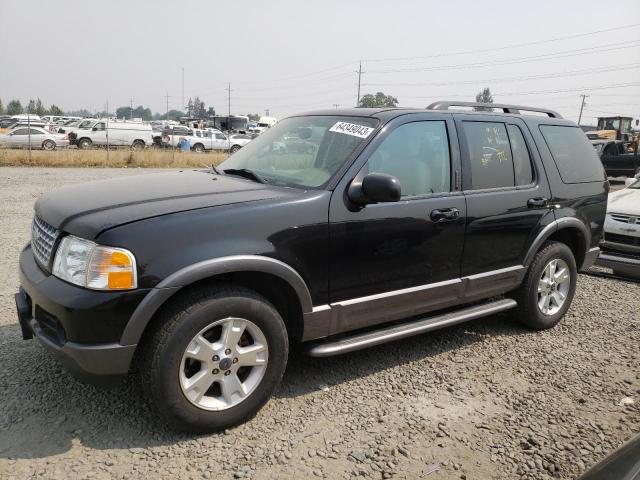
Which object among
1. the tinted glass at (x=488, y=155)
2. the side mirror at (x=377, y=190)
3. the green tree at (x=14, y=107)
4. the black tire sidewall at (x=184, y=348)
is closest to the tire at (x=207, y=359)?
the black tire sidewall at (x=184, y=348)

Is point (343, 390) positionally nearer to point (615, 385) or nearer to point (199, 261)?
point (199, 261)

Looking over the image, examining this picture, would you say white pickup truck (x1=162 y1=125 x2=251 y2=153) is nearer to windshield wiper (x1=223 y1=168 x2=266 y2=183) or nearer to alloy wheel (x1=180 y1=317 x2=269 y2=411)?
windshield wiper (x1=223 y1=168 x2=266 y2=183)

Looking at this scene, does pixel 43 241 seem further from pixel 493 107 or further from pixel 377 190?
pixel 493 107

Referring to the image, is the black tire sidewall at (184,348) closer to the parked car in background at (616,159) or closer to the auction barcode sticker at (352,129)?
the auction barcode sticker at (352,129)

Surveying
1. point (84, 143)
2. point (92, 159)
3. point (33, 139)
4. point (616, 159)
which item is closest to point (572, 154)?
point (616, 159)

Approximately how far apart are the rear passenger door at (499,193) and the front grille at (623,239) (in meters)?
2.85

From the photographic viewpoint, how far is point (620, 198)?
732 cm

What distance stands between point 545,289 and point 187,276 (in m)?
3.41

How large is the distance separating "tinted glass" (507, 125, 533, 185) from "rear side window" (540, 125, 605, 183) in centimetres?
35

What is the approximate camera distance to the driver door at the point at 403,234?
10.7 feet

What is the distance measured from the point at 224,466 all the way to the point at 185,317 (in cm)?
79

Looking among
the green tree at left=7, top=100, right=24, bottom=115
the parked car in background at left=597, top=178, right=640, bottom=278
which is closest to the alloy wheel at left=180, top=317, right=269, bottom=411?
the parked car in background at left=597, top=178, right=640, bottom=278

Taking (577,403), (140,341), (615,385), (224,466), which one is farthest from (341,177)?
(615,385)

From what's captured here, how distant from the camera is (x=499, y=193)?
161 inches
